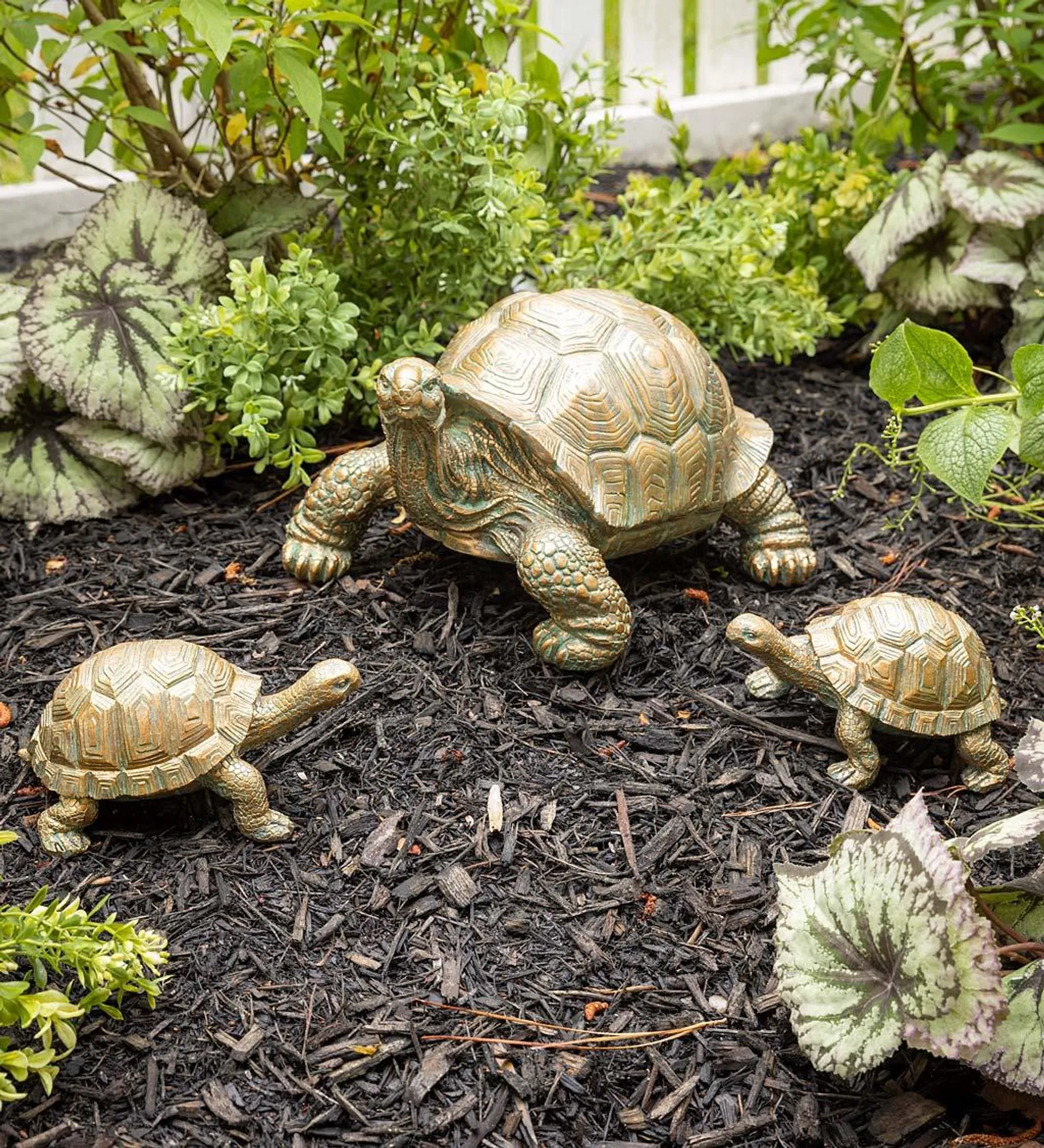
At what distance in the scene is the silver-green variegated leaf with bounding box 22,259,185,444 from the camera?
375cm

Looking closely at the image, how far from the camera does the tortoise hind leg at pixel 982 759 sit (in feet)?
9.61

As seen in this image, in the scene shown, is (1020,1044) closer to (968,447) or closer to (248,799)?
(968,447)

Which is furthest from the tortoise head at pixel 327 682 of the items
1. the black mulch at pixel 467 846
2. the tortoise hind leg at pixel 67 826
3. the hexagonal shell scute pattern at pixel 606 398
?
the hexagonal shell scute pattern at pixel 606 398

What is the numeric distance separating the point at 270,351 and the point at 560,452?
3.55ft

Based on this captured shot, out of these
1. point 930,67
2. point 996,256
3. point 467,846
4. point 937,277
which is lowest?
point 467,846

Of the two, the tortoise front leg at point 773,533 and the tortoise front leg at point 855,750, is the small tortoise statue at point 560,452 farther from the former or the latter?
the tortoise front leg at point 855,750

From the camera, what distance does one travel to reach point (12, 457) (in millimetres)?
3928

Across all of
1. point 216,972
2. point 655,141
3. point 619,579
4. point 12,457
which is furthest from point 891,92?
point 216,972

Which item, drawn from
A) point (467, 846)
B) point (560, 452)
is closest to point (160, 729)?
point (467, 846)

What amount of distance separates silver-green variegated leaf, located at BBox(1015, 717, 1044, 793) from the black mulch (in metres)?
0.61

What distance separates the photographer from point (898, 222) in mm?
4613

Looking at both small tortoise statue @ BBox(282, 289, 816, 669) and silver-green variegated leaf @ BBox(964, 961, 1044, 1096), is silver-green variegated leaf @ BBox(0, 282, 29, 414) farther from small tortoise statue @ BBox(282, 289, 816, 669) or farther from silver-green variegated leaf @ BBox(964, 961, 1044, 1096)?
silver-green variegated leaf @ BBox(964, 961, 1044, 1096)

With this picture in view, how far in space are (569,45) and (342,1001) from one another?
5690mm

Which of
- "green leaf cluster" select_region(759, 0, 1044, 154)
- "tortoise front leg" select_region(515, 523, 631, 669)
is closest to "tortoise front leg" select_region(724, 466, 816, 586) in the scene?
"tortoise front leg" select_region(515, 523, 631, 669)
